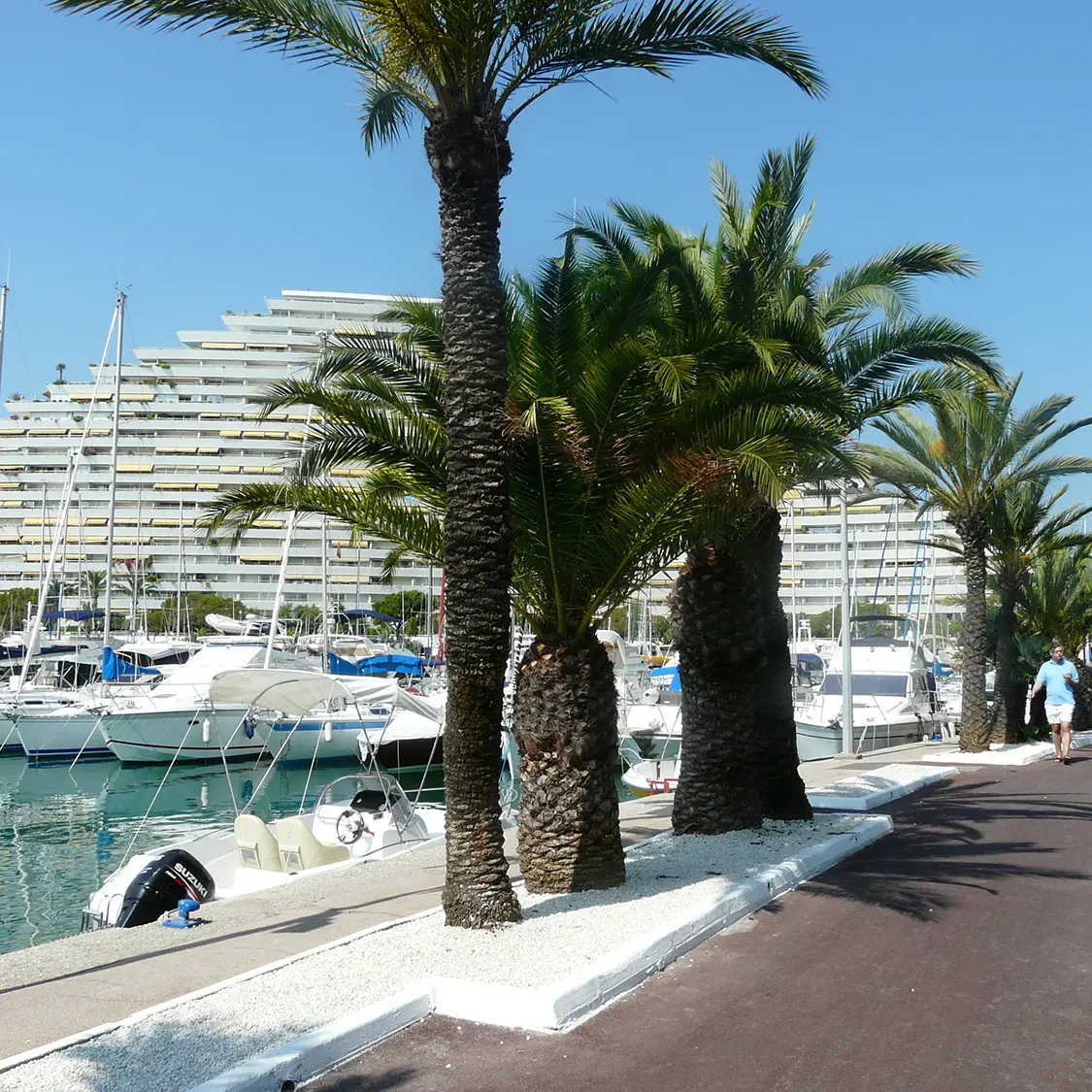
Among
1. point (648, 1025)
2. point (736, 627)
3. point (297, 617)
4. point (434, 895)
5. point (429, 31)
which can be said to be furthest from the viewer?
point (297, 617)

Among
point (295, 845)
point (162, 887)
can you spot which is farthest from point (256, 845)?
point (162, 887)

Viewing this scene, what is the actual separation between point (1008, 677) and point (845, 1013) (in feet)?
68.0

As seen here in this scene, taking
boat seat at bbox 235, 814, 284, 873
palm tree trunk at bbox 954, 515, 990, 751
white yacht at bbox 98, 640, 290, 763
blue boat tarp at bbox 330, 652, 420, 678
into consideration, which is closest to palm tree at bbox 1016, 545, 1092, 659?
palm tree trunk at bbox 954, 515, 990, 751

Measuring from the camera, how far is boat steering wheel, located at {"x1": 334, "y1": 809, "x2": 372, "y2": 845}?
15.2 metres

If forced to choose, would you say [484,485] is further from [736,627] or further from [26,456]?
[26,456]

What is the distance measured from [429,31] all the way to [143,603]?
9615 centimetres

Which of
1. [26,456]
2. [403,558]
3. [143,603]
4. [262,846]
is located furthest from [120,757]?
[26,456]

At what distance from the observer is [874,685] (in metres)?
32.2

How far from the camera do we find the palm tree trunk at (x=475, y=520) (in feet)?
27.2

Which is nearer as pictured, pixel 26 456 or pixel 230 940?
pixel 230 940

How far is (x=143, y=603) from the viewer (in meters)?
97.4

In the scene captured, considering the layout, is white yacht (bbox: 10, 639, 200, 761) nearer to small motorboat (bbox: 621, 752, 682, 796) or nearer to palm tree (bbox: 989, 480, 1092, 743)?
small motorboat (bbox: 621, 752, 682, 796)

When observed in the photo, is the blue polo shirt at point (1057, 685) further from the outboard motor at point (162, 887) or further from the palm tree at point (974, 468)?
the outboard motor at point (162, 887)

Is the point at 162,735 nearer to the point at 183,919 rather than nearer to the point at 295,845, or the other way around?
the point at 295,845
